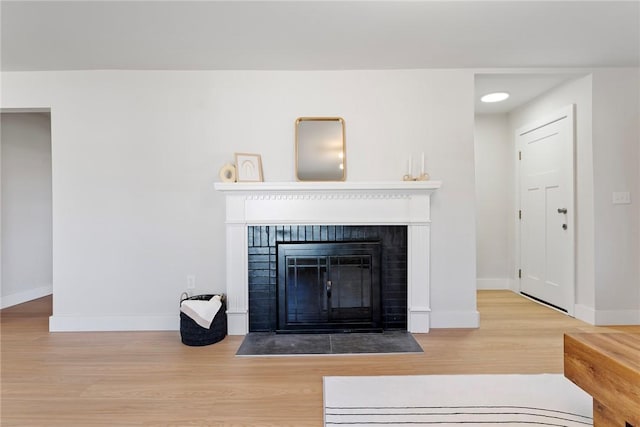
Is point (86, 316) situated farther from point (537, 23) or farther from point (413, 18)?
point (537, 23)

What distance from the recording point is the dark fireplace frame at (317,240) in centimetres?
281

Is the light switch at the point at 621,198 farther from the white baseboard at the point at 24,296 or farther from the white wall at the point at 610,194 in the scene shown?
the white baseboard at the point at 24,296

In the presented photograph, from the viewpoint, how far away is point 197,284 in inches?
116

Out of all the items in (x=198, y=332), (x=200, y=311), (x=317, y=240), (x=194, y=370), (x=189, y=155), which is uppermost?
(x=189, y=155)

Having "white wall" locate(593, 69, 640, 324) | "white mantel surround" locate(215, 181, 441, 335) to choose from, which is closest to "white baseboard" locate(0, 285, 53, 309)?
"white mantel surround" locate(215, 181, 441, 335)

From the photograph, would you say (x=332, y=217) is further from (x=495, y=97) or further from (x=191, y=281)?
(x=495, y=97)

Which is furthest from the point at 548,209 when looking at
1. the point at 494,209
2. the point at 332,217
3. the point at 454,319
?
the point at 332,217

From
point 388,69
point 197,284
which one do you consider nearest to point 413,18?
point 388,69

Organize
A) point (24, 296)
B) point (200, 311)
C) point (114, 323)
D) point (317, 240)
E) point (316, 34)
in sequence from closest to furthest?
point (316, 34) → point (200, 311) → point (317, 240) → point (114, 323) → point (24, 296)

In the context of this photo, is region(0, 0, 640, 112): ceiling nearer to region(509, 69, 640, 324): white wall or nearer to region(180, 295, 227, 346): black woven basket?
region(509, 69, 640, 324): white wall

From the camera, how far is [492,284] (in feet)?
14.1

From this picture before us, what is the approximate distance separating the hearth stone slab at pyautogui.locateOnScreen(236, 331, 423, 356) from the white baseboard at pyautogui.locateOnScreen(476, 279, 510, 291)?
2.04 metres

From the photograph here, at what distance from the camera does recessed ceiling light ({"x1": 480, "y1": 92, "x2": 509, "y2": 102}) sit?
138 inches

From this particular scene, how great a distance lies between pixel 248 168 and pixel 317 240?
0.84 m
